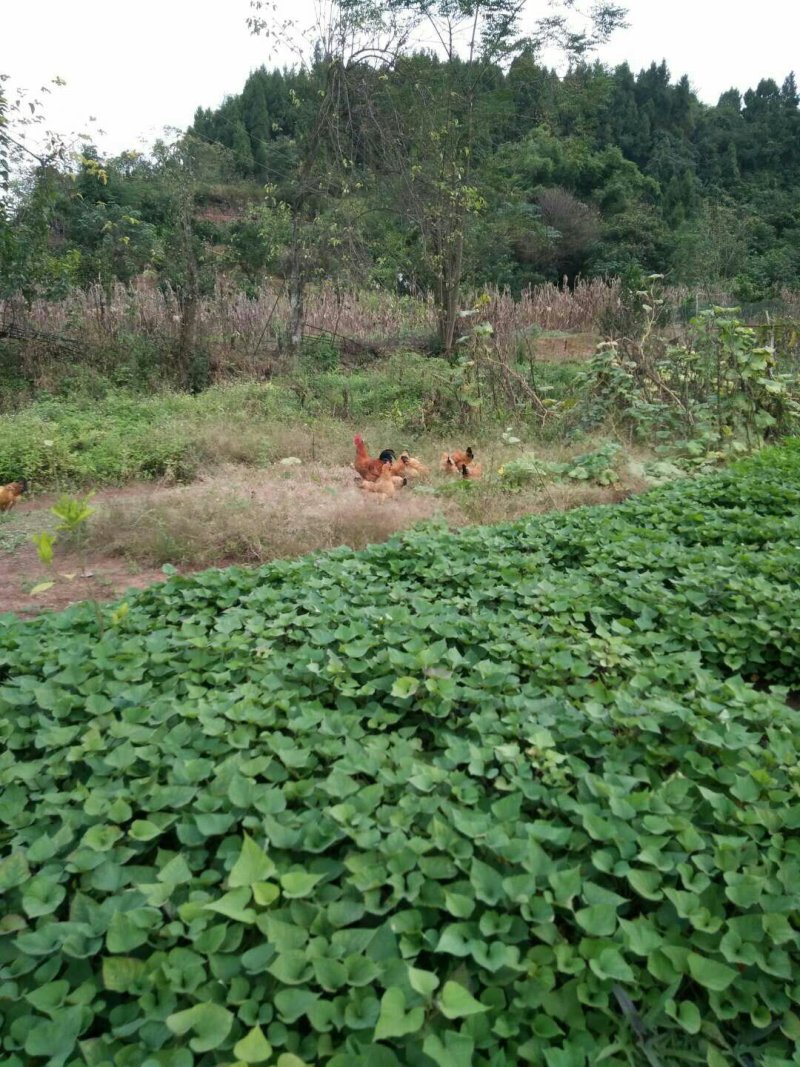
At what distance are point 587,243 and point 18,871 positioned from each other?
25.4 m

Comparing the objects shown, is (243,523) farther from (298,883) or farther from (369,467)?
(298,883)

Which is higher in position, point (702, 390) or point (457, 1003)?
point (457, 1003)

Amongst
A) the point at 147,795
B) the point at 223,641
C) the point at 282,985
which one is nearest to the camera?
the point at 282,985

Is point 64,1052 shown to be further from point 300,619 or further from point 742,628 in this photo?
point 742,628

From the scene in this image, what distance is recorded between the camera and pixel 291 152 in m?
13.6

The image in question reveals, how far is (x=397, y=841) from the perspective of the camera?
151 centimetres

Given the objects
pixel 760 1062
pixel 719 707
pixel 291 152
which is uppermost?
pixel 291 152

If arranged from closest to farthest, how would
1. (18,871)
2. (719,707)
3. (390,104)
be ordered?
(18,871) → (719,707) → (390,104)

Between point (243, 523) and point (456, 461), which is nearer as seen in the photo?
point (243, 523)

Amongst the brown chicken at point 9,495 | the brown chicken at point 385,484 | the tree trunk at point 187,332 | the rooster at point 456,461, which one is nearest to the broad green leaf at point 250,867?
Result: the brown chicken at point 385,484

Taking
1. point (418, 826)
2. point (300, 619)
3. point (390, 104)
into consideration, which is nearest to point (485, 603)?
point (300, 619)

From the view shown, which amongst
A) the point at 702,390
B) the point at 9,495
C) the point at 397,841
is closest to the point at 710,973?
the point at 397,841

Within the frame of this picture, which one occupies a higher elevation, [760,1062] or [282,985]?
[282,985]

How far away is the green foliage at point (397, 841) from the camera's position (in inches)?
49.9
